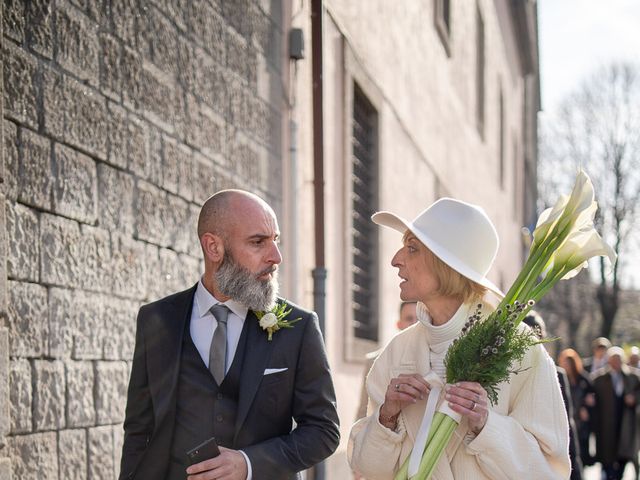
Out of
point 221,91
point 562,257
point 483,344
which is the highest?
point 221,91

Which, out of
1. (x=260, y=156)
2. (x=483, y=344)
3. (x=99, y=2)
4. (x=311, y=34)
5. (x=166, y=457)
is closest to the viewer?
(x=483, y=344)

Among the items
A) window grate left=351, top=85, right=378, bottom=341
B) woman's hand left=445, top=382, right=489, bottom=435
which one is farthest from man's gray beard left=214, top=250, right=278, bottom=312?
window grate left=351, top=85, right=378, bottom=341

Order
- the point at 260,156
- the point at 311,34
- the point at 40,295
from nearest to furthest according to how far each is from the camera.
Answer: the point at 40,295 < the point at 260,156 < the point at 311,34

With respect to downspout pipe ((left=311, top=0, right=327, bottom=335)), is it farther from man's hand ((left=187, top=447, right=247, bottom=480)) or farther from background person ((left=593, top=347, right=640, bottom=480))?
background person ((left=593, top=347, right=640, bottom=480))

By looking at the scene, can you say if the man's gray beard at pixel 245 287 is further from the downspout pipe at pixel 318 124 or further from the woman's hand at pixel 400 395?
the downspout pipe at pixel 318 124

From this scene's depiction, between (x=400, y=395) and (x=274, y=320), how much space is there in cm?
48

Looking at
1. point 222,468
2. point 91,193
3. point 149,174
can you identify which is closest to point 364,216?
point 149,174

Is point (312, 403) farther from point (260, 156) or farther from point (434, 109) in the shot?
point (434, 109)

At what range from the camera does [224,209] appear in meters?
3.96

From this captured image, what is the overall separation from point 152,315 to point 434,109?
35.9ft

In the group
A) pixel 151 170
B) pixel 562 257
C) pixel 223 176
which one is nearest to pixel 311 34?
pixel 223 176

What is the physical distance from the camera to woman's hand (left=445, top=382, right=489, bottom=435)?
3561 millimetres

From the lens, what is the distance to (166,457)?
3775 millimetres

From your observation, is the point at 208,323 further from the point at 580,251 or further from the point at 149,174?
the point at 149,174
